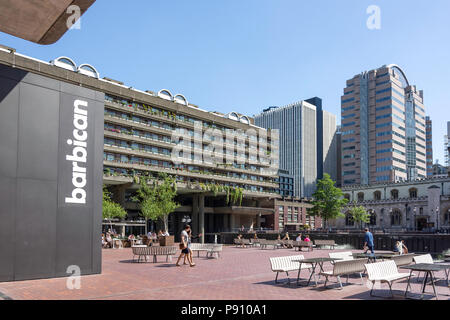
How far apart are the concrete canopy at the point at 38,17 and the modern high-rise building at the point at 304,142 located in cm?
16477

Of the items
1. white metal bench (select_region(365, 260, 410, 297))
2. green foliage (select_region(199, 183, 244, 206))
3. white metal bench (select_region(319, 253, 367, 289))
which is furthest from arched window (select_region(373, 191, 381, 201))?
white metal bench (select_region(365, 260, 410, 297))

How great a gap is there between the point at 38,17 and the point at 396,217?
92887mm

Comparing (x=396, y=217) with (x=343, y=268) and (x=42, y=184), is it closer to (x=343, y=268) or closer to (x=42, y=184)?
(x=343, y=268)

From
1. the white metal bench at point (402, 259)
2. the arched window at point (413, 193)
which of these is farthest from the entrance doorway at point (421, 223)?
the white metal bench at point (402, 259)

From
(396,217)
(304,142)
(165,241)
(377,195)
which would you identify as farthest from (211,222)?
(304,142)

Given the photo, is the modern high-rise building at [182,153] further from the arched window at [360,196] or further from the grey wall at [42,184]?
the arched window at [360,196]

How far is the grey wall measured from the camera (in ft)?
41.8

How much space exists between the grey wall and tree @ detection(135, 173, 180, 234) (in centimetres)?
3574

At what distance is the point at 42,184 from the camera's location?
532 inches

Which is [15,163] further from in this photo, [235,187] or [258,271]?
[235,187]

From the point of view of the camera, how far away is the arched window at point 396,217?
90.1 metres

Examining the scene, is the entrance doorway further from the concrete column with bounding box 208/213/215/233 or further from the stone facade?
the concrete column with bounding box 208/213/215/233

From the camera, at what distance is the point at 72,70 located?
53188mm
